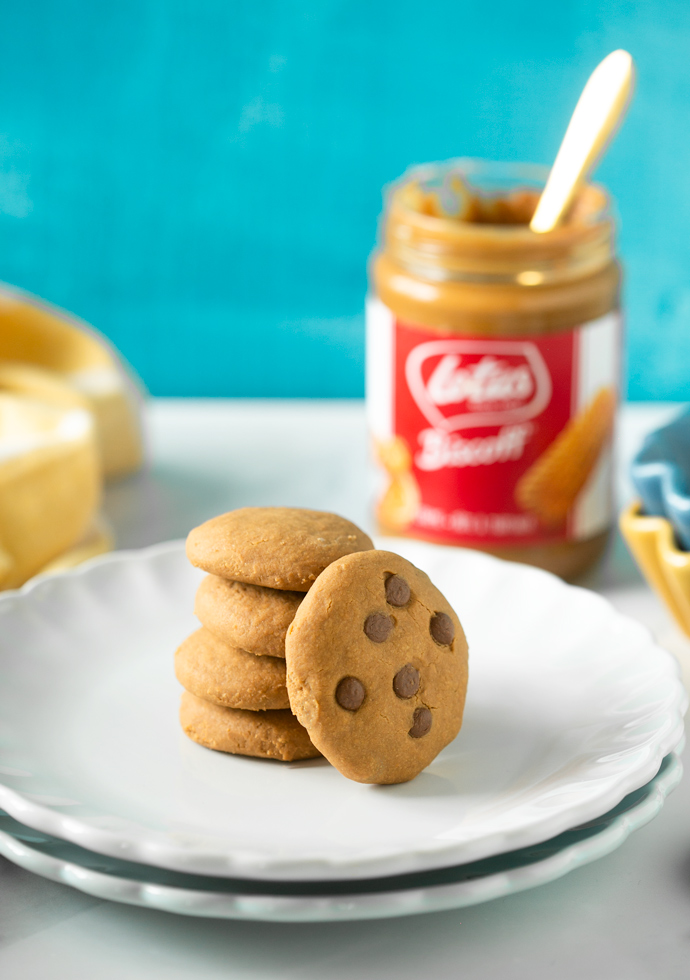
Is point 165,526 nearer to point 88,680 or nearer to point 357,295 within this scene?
point 88,680

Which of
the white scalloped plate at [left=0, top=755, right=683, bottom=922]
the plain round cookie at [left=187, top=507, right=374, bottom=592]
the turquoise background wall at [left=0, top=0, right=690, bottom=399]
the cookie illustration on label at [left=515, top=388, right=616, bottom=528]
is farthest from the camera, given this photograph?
the turquoise background wall at [left=0, top=0, right=690, bottom=399]

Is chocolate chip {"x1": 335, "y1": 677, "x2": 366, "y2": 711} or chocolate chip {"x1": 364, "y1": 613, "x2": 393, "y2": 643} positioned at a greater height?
chocolate chip {"x1": 364, "y1": 613, "x2": 393, "y2": 643}

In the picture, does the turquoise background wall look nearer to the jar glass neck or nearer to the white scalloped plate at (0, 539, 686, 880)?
the jar glass neck

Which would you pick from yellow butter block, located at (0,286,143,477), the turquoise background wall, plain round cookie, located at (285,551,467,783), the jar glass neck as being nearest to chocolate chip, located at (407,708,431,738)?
plain round cookie, located at (285,551,467,783)

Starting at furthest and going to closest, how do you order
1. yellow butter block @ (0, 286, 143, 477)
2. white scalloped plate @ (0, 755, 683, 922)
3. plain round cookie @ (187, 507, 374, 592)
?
yellow butter block @ (0, 286, 143, 477) < plain round cookie @ (187, 507, 374, 592) < white scalloped plate @ (0, 755, 683, 922)

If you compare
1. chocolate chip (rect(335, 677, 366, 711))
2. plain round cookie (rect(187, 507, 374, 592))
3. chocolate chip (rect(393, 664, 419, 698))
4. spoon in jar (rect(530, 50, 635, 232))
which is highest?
spoon in jar (rect(530, 50, 635, 232))

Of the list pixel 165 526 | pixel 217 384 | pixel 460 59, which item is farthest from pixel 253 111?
pixel 165 526

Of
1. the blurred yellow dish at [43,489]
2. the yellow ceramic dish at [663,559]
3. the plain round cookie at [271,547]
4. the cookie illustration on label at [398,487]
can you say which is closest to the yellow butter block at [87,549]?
the blurred yellow dish at [43,489]
